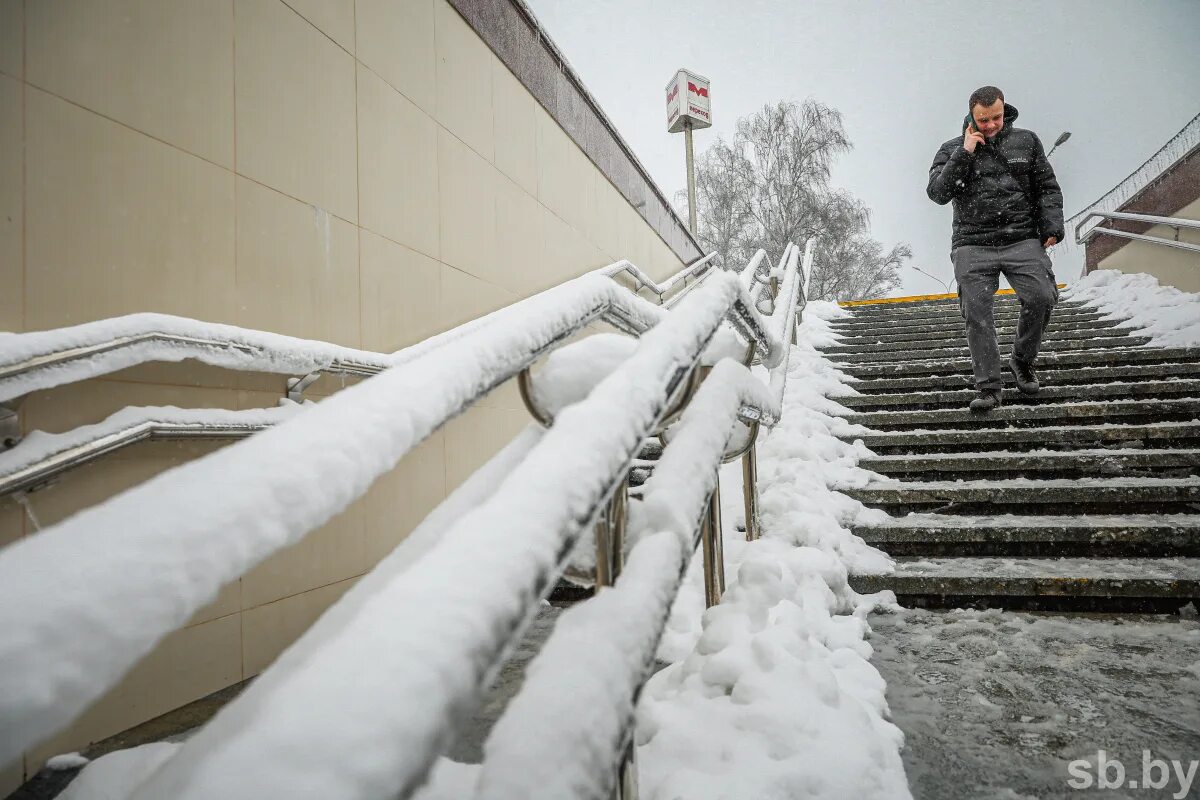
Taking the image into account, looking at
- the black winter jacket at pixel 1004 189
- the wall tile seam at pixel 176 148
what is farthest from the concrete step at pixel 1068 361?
the wall tile seam at pixel 176 148

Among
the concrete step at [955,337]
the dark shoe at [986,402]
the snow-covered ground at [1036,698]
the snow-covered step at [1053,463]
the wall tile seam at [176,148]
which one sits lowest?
the snow-covered ground at [1036,698]

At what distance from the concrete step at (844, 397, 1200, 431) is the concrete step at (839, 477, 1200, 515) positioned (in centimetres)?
65

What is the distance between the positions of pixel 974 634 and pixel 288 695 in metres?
1.97

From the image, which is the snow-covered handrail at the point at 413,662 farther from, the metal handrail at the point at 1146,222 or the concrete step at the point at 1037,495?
the metal handrail at the point at 1146,222

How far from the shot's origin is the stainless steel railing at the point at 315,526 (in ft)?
1.32

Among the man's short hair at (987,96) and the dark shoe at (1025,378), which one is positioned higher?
the man's short hair at (987,96)

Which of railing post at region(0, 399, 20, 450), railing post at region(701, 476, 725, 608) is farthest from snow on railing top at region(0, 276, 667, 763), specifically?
railing post at region(0, 399, 20, 450)

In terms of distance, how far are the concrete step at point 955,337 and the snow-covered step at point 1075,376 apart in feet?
3.12

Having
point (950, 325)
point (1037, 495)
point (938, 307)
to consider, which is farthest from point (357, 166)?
point (938, 307)

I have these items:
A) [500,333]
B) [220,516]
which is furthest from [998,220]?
[220,516]

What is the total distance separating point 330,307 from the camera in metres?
2.42

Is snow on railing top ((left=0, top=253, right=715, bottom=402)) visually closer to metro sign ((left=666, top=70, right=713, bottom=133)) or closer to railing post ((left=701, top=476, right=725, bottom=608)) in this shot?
railing post ((left=701, top=476, right=725, bottom=608))

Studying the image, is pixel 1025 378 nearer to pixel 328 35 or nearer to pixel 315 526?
pixel 328 35

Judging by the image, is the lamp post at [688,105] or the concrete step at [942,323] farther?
the lamp post at [688,105]
